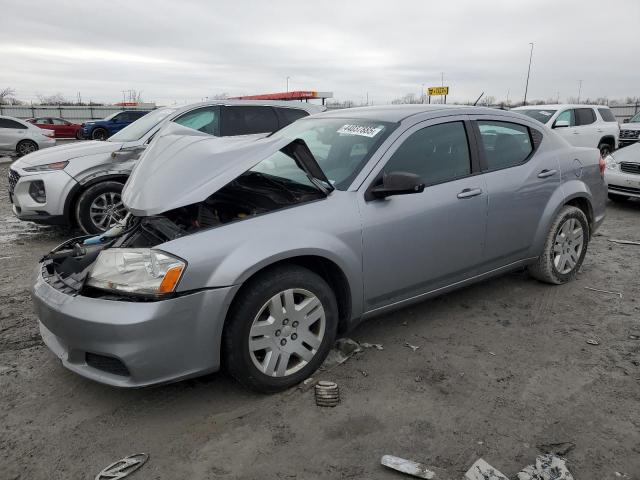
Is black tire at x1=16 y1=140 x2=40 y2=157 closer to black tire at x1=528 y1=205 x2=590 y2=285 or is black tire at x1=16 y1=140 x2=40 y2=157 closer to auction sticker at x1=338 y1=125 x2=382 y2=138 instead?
auction sticker at x1=338 y1=125 x2=382 y2=138

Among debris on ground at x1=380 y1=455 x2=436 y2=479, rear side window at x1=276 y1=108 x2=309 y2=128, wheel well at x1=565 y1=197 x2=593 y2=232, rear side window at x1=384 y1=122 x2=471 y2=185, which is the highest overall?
rear side window at x1=276 y1=108 x2=309 y2=128

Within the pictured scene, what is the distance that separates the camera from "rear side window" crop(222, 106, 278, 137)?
270 inches

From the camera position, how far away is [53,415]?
272cm

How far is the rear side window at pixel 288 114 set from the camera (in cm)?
729

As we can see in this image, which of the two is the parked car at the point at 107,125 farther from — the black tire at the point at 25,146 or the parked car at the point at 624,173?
the parked car at the point at 624,173

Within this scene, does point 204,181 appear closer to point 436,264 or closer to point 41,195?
point 436,264

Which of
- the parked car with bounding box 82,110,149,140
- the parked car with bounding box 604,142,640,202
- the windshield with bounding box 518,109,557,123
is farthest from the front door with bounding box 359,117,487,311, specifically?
the parked car with bounding box 82,110,149,140

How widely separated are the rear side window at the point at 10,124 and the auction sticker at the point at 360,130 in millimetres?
17164

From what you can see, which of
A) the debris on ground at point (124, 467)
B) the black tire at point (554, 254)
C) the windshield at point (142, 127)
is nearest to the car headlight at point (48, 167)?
the windshield at point (142, 127)

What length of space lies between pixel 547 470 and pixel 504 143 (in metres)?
2.62

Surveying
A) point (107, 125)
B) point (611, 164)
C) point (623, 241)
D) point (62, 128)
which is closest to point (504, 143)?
point (623, 241)

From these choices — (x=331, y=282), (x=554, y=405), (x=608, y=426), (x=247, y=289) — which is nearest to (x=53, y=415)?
(x=247, y=289)

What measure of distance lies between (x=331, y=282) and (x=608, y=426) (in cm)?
168

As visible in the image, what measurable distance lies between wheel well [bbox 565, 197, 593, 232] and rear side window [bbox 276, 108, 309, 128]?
4.04 meters
